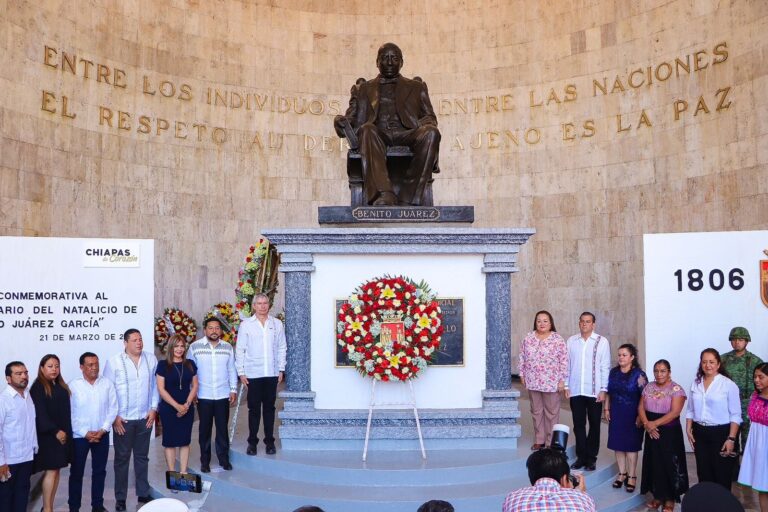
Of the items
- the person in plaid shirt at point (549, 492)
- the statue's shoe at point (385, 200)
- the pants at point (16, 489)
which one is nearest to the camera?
the person in plaid shirt at point (549, 492)

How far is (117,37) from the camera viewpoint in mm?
12836

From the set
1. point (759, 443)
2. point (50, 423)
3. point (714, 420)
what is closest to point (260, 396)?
point (50, 423)

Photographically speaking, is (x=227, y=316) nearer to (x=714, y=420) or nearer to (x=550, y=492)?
(x=714, y=420)

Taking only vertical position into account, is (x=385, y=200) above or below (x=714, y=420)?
above

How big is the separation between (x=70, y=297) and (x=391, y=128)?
14.2 feet

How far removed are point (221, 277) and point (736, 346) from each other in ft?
30.6

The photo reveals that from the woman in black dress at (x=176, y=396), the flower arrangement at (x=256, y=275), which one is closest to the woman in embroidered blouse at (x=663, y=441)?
the woman in black dress at (x=176, y=396)

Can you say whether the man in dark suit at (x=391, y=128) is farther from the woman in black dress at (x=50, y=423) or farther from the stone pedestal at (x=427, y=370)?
the woman in black dress at (x=50, y=423)

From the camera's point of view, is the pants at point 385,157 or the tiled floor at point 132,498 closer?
the tiled floor at point 132,498

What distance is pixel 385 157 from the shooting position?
872 cm

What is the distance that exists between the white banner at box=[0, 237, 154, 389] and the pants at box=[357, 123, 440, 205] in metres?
2.80

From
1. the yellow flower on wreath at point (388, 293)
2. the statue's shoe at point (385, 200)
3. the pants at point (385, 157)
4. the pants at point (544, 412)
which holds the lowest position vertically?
the pants at point (544, 412)

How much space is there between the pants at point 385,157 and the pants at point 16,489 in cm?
453

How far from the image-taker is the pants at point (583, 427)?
7207 mm
